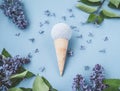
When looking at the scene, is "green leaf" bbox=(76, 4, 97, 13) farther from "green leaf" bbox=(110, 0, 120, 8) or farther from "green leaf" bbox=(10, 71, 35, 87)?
"green leaf" bbox=(10, 71, 35, 87)

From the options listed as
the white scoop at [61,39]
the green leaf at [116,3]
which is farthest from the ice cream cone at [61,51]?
the green leaf at [116,3]

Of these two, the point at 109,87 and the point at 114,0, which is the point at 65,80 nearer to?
the point at 109,87

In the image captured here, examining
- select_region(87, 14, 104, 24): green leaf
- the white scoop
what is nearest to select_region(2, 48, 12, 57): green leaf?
the white scoop

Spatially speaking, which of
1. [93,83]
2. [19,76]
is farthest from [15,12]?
[93,83]

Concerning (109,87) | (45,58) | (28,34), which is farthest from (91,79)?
(28,34)

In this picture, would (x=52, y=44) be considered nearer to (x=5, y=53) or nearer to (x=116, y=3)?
(x=5, y=53)

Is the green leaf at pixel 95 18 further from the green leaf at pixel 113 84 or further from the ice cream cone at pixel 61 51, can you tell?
the green leaf at pixel 113 84
